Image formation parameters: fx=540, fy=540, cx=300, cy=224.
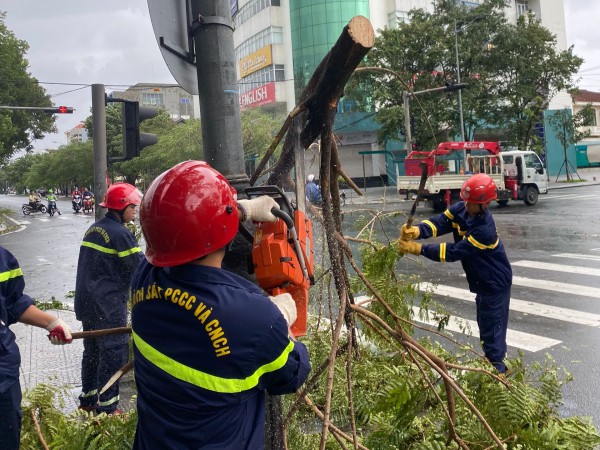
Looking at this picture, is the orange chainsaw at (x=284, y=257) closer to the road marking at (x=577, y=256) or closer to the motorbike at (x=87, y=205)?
the road marking at (x=577, y=256)

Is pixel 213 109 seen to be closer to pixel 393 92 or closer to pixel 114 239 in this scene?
pixel 114 239

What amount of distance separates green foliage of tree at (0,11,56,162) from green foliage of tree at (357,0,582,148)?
1789 cm

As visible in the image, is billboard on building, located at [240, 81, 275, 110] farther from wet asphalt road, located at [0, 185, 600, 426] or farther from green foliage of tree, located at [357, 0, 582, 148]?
wet asphalt road, located at [0, 185, 600, 426]

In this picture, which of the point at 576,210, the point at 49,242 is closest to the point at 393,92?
the point at 576,210

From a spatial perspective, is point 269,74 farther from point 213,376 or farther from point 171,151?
point 213,376

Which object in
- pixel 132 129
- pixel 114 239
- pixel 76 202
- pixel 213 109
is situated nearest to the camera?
pixel 213 109

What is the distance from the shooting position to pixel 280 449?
207 centimetres

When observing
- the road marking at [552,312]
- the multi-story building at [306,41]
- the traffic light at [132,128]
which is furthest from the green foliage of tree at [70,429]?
the multi-story building at [306,41]

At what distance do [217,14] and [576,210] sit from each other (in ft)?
59.6

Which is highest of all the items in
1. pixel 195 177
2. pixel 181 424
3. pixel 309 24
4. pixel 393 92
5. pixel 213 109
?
pixel 309 24

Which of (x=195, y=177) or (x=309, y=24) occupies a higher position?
(x=309, y=24)

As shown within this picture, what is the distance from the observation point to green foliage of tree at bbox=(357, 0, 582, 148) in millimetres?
26688

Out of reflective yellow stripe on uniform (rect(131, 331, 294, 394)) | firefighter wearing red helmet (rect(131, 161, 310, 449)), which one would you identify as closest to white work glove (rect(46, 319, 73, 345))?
firefighter wearing red helmet (rect(131, 161, 310, 449))

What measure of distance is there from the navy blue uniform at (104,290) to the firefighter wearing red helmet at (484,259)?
86.1 inches
